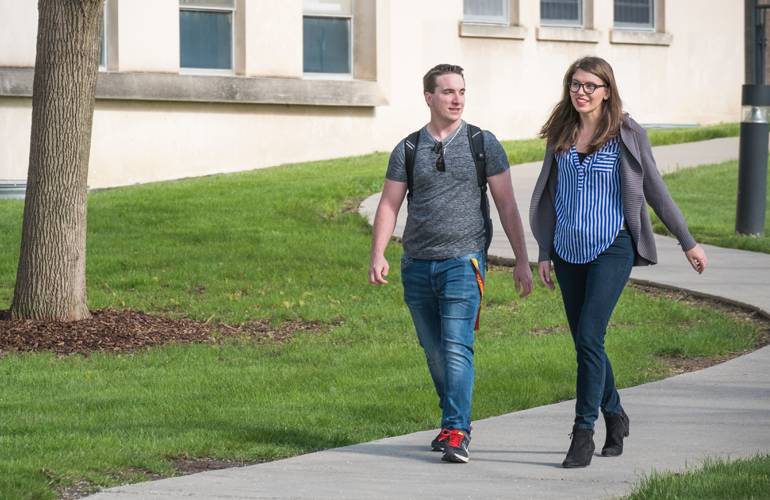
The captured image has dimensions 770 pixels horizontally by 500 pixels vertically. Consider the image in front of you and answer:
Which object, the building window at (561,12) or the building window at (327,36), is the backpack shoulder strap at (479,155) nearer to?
the building window at (327,36)

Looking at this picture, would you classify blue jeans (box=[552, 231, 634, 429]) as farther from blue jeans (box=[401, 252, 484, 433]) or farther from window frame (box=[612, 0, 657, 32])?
window frame (box=[612, 0, 657, 32])

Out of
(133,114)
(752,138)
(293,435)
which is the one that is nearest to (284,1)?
(133,114)

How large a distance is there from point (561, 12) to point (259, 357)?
55.7ft

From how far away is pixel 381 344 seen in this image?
1014 centimetres

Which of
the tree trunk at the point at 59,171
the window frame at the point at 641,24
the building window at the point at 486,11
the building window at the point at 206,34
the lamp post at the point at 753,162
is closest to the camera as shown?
the tree trunk at the point at 59,171

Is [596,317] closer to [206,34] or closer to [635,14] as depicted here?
[206,34]

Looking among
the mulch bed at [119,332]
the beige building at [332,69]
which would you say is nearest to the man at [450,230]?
the mulch bed at [119,332]

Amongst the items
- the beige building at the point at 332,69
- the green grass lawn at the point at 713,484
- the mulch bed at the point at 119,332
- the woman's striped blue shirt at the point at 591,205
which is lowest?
the green grass lawn at the point at 713,484

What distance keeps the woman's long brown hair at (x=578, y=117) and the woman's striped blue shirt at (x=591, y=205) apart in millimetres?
48

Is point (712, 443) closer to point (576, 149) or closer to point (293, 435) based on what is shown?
point (576, 149)

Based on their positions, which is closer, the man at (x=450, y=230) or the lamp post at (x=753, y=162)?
the man at (x=450, y=230)

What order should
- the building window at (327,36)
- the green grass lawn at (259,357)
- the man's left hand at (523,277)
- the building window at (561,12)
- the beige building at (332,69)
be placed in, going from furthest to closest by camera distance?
the building window at (561,12) < the building window at (327,36) < the beige building at (332,69) < the green grass lawn at (259,357) < the man's left hand at (523,277)

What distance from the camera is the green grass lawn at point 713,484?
5.67 meters

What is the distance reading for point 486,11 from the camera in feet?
80.9
